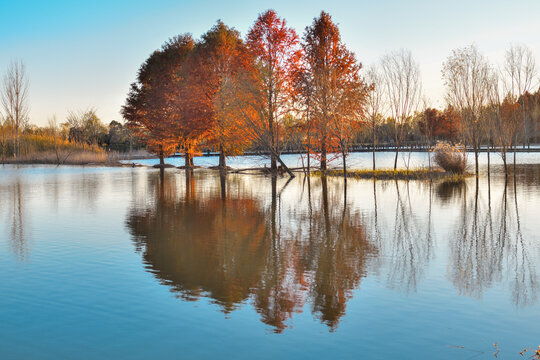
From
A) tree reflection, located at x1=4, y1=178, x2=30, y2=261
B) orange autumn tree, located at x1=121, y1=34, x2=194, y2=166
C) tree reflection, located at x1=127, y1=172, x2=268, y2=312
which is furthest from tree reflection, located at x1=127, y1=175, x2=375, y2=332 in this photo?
orange autumn tree, located at x1=121, y1=34, x2=194, y2=166

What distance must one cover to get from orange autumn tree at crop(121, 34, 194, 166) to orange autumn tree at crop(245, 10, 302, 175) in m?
11.9

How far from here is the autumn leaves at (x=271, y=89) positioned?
28734 millimetres

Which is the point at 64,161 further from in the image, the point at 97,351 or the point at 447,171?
the point at 97,351

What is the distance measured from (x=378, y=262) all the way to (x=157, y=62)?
40.2m

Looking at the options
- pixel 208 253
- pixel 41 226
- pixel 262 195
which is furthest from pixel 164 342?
pixel 262 195

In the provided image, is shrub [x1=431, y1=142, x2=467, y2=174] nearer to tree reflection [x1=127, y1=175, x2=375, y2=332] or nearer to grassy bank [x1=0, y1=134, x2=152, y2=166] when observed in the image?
tree reflection [x1=127, y1=175, x2=375, y2=332]

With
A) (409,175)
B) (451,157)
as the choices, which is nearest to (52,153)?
(409,175)

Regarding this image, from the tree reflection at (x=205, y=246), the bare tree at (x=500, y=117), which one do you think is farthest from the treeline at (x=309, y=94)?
the tree reflection at (x=205, y=246)

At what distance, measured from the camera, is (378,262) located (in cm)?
894

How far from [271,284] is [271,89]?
23096 millimetres

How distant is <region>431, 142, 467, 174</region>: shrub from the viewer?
29.8m

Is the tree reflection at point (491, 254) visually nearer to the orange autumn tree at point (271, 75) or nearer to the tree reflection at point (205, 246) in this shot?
the tree reflection at point (205, 246)

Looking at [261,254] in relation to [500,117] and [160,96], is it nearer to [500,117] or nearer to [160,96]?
[500,117]

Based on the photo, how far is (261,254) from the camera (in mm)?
9680
